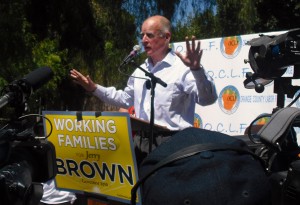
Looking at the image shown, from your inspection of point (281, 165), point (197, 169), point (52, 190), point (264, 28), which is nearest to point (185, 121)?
point (281, 165)

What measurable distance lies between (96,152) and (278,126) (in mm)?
1407

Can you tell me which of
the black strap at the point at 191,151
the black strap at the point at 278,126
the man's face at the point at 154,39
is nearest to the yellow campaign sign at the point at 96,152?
the man's face at the point at 154,39

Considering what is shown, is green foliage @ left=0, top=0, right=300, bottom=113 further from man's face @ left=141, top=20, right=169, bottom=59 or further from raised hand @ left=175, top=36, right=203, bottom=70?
raised hand @ left=175, top=36, right=203, bottom=70

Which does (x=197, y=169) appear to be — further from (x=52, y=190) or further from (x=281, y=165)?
(x=52, y=190)

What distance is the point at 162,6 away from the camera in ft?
34.8

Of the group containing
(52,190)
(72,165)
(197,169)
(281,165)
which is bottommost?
(52,190)

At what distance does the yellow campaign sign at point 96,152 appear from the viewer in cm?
279

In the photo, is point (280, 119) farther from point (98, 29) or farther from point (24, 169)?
point (98, 29)

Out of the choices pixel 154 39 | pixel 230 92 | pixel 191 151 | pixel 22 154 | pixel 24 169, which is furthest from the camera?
pixel 230 92

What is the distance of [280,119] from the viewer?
1.79 m

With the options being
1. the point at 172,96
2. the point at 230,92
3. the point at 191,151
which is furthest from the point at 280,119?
the point at 230,92

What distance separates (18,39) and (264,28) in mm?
11434

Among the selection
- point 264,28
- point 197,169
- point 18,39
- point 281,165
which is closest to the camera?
point 197,169

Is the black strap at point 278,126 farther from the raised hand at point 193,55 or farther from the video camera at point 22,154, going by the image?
the raised hand at point 193,55
